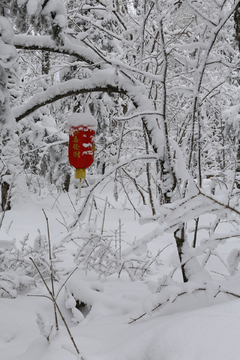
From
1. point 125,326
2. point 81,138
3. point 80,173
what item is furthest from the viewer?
point 80,173

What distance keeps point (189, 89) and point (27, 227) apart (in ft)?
16.4

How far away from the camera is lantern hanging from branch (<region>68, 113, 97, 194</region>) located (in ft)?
8.95

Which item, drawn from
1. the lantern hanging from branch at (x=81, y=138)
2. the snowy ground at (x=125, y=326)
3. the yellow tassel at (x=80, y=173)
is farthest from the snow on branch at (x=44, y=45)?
the snowy ground at (x=125, y=326)

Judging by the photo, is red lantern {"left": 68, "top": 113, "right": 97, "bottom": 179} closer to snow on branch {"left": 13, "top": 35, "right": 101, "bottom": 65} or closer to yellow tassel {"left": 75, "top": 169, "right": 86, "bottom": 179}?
yellow tassel {"left": 75, "top": 169, "right": 86, "bottom": 179}

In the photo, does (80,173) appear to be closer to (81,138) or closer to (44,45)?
(81,138)

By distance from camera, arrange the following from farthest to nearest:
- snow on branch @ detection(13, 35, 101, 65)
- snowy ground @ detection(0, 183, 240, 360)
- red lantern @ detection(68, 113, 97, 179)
→ red lantern @ detection(68, 113, 97, 179) < snow on branch @ detection(13, 35, 101, 65) < snowy ground @ detection(0, 183, 240, 360)

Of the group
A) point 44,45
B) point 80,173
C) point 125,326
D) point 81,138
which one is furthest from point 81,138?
point 125,326

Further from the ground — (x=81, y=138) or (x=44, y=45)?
(x=44, y=45)

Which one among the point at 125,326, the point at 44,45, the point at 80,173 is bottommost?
the point at 125,326

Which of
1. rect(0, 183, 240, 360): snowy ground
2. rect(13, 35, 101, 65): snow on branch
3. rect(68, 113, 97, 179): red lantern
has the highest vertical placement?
rect(13, 35, 101, 65): snow on branch

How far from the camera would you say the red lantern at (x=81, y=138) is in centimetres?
273

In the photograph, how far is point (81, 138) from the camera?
8.97 feet

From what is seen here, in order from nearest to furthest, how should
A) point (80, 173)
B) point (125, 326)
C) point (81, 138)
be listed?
1. point (125, 326)
2. point (81, 138)
3. point (80, 173)

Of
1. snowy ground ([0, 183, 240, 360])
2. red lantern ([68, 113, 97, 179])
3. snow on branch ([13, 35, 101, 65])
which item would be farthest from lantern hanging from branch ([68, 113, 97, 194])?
snowy ground ([0, 183, 240, 360])
